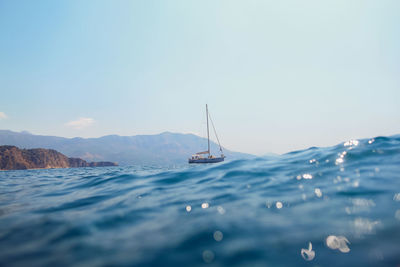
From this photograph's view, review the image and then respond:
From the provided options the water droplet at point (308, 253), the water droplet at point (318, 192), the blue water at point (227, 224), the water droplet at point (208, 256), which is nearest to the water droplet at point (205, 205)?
the blue water at point (227, 224)

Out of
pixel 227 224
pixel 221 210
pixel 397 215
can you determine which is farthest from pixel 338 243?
pixel 221 210

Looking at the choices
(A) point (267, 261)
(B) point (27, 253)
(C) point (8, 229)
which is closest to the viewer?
(A) point (267, 261)

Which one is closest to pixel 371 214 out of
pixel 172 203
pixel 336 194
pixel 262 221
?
pixel 336 194

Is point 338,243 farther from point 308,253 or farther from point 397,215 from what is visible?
point 397,215

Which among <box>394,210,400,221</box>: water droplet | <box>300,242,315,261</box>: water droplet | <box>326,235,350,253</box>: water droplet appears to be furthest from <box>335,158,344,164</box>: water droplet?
<box>300,242,315,261</box>: water droplet

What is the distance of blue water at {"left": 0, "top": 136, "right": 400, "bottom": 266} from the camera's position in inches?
91.7

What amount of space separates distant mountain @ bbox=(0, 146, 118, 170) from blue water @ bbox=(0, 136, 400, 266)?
108768 mm

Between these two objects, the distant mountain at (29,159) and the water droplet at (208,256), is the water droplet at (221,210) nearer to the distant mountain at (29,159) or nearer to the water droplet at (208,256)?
the water droplet at (208,256)

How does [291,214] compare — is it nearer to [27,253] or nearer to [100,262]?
[100,262]

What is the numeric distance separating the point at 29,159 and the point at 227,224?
122116mm

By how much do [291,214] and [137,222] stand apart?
9.29ft

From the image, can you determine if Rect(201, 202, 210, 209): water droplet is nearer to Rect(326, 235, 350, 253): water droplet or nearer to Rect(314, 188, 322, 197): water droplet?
Rect(326, 235, 350, 253): water droplet

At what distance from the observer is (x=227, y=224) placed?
10.4ft

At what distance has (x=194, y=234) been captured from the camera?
2904 millimetres
